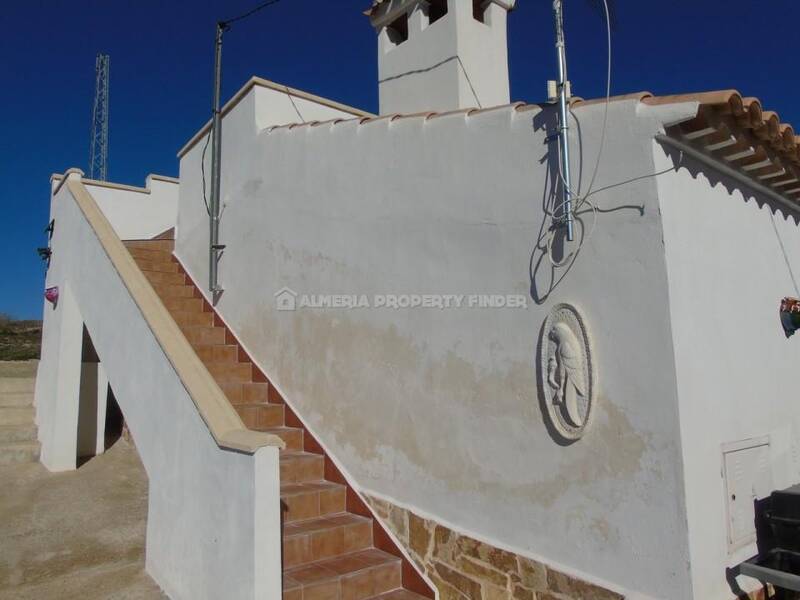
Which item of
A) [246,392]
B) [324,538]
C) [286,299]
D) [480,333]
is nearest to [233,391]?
[246,392]

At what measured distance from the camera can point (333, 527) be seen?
4.76m

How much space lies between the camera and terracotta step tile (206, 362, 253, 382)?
641 centimetres

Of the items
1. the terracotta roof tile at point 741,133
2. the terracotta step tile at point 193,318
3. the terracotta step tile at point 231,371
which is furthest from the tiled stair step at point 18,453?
the terracotta roof tile at point 741,133

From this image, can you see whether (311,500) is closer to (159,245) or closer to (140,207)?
(159,245)

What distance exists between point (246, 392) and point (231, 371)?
0.41 meters

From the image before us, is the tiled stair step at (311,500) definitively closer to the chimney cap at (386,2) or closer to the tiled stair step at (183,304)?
the tiled stair step at (183,304)

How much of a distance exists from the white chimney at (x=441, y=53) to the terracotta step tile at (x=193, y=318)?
3.63 metres

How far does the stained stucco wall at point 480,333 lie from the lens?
333 cm

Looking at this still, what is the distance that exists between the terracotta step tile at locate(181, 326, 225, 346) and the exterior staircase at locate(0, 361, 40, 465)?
3.07m

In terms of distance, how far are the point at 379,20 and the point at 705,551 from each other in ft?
24.8

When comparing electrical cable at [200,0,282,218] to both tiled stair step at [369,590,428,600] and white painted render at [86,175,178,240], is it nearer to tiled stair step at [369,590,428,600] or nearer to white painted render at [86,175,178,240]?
white painted render at [86,175,178,240]

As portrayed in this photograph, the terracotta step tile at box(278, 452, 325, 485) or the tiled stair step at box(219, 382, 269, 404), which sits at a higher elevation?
the tiled stair step at box(219, 382, 269, 404)

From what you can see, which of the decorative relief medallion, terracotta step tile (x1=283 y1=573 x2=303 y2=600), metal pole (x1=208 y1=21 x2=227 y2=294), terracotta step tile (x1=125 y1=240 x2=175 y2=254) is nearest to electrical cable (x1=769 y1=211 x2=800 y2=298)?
the decorative relief medallion

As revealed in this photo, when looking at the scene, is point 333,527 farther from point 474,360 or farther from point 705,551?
point 705,551
